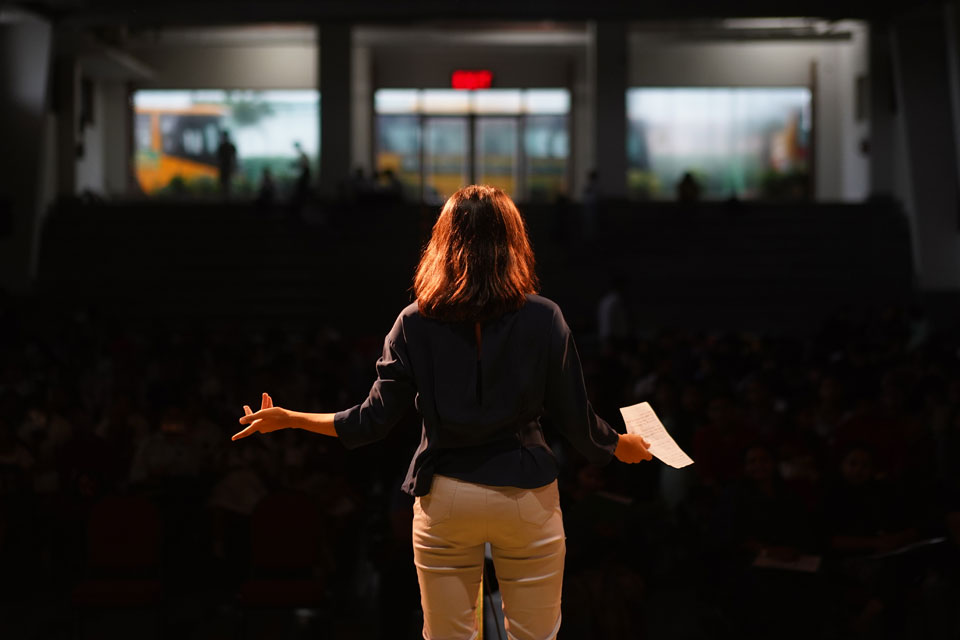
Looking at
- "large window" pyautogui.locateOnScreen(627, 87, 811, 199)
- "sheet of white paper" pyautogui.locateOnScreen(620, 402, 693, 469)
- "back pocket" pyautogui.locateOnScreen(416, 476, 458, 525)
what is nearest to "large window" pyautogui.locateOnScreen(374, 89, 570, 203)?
"large window" pyautogui.locateOnScreen(627, 87, 811, 199)

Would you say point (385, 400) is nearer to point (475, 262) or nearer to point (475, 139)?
point (475, 262)

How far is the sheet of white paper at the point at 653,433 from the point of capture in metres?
3.09

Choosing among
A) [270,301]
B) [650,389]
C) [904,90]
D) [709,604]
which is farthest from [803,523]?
[904,90]

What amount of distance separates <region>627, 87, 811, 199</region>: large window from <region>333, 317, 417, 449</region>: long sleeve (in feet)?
81.8

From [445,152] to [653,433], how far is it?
82.7 feet

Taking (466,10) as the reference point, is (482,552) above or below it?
below

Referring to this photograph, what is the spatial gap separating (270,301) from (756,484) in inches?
524

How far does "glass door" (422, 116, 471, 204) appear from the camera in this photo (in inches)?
1092

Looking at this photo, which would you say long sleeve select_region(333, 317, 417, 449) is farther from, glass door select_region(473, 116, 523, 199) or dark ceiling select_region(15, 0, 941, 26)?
glass door select_region(473, 116, 523, 199)

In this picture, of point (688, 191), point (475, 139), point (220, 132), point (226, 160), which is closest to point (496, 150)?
point (475, 139)

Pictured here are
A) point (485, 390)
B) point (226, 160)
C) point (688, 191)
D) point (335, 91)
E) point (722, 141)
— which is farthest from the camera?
point (722, 141)

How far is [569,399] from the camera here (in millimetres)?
2926

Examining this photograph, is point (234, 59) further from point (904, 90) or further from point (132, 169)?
point (904, 90)

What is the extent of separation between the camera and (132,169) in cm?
2766
